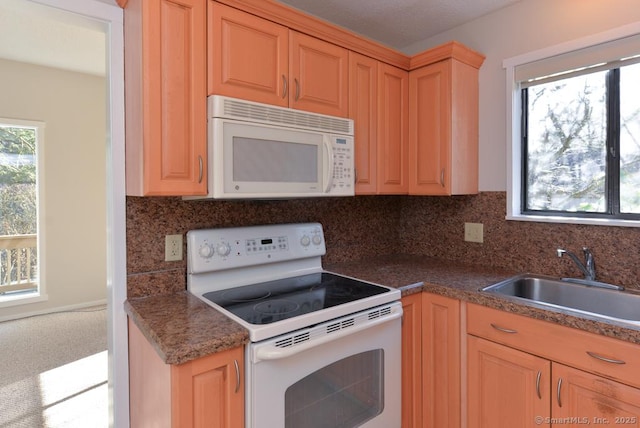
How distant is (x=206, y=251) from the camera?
1.67 meters

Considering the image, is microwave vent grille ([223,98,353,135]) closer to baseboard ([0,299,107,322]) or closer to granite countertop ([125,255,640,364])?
granite countertop ([125,255,640,364])

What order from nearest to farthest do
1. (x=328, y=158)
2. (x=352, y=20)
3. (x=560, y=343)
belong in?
(x=560, y=343), (x=328, y=158), (x=352, y=20)

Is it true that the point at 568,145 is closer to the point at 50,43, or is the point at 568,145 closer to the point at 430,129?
the point at 430,129

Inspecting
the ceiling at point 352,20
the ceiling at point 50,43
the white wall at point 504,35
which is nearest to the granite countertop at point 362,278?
the white wall at point 504,35

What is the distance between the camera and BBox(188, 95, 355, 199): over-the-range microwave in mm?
1440

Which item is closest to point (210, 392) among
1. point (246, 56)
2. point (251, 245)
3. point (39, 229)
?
point (251, 245)

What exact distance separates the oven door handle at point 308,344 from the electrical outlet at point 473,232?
3.09 feet

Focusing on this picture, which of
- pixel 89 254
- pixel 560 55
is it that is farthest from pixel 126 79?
pixel 89 254

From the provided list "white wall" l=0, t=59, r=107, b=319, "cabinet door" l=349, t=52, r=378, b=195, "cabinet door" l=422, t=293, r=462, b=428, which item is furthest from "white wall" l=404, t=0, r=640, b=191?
"white wall" l=0, t=59, r=107, b=319

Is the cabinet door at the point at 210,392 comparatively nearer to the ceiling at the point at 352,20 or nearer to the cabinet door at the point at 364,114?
the cabinet door at the point at 364,114

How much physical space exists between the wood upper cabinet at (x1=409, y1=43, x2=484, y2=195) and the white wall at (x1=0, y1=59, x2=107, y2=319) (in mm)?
3481

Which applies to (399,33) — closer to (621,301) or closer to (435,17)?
(435,17)

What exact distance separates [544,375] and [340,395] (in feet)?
2.66

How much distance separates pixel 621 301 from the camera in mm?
1625
